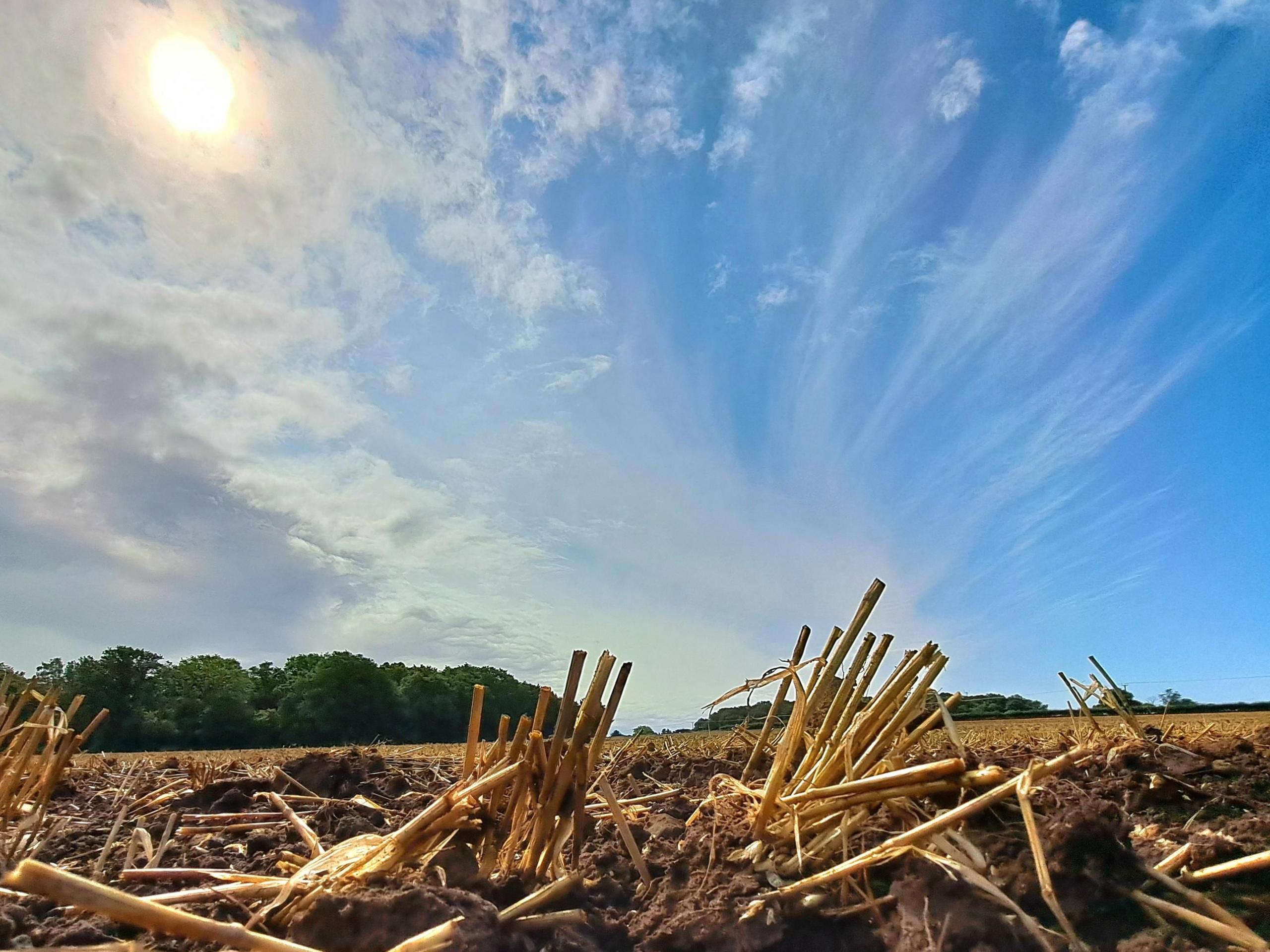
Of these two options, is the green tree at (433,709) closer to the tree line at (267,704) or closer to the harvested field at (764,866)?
the tree line at (267,704)

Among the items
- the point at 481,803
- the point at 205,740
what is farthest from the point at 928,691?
the point at 205,740

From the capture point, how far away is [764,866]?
3.44m

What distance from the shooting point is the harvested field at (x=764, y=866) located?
8.70 feet

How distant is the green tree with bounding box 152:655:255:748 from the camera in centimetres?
5538

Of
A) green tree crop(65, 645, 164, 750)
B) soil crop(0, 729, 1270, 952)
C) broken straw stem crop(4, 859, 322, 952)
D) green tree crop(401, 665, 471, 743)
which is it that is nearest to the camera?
broken straw stem crop(4, 859, 322, 952)

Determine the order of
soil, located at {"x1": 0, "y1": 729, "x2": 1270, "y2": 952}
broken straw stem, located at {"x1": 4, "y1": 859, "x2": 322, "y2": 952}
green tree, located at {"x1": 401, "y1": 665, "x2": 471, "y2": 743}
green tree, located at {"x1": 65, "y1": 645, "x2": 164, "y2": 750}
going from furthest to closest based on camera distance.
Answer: green tree, located at {"x1": 401, "y1": 665, "x2": 471, "y2": 743}
green tree, located at {"x1": 65, "y1": 645, "x2": 164, "y2": 750}
soil, located at {"x1": 0, "y1": 729, "x2": 1270, "y2": 952}
broken straw stem, located at {"x1": 4, "y1": 859, "x2": 322, "y2": 952}

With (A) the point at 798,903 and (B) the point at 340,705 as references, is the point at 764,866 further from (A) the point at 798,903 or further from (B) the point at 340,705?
(B) the point at 340,705

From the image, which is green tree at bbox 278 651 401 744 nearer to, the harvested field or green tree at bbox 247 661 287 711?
green tree at bbox 247 661 287 711

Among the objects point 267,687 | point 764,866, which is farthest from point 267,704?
point 764,866

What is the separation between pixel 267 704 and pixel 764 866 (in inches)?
2872

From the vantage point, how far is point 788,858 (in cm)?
349

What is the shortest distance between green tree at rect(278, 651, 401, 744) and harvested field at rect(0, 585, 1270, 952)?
191ft

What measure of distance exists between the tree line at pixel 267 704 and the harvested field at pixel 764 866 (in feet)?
176

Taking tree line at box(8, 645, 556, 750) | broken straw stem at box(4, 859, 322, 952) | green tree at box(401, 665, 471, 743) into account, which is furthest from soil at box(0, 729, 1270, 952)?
green tree at box(401, 665, 471, 743)
